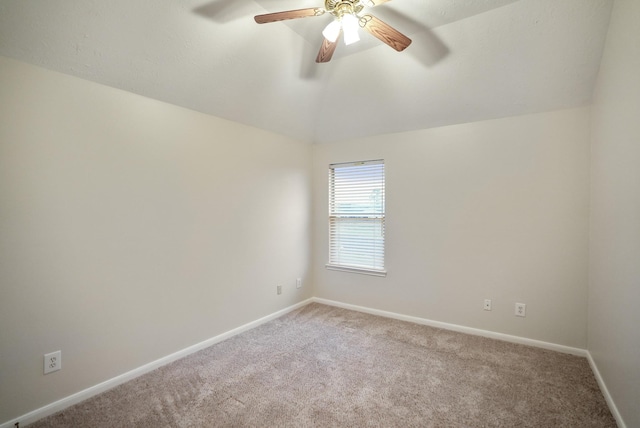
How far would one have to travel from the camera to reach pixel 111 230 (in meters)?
2.21

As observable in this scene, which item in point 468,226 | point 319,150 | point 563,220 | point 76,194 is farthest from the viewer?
point 319,150

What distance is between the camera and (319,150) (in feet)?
13.6

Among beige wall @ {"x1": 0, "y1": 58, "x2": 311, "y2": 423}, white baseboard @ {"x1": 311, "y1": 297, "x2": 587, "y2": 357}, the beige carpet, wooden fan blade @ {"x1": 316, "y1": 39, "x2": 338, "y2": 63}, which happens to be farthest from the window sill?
wooden fan blade @ {"x1": 316, "y1": 39, "x2": 338, "y2": 63}

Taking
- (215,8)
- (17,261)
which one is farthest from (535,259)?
(17,261)

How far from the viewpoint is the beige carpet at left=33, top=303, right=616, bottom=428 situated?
1846 millimetres

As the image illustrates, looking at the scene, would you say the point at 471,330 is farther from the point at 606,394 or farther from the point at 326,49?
the point at 326,49

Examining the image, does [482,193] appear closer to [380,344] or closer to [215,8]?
[380,344]

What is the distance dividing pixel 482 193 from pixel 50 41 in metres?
3.63

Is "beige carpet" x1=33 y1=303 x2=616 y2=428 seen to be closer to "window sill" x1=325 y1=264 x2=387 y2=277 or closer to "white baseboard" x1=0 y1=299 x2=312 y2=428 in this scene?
"white baseboard" x1=0 y1=299 x2=312 y2=428

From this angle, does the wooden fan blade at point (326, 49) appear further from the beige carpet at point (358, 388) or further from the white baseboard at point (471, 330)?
the white baseboard at point (471, 330)

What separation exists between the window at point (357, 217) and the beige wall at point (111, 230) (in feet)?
3.70

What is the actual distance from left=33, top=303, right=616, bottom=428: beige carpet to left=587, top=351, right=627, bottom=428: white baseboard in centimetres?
4

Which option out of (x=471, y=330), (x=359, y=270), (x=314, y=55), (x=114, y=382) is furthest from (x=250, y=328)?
(x=314, y=55)

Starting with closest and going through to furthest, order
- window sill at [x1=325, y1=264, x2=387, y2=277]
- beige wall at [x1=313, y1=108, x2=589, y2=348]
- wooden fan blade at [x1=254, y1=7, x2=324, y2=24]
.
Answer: wooden fan blade at [x1=254, y1=7, x2=324, y2=24] < beige wall at [x1=313, y1=108, x2=589, y2=348] < window sill at [x1=325, y1=264, x2=387, y2=277]
